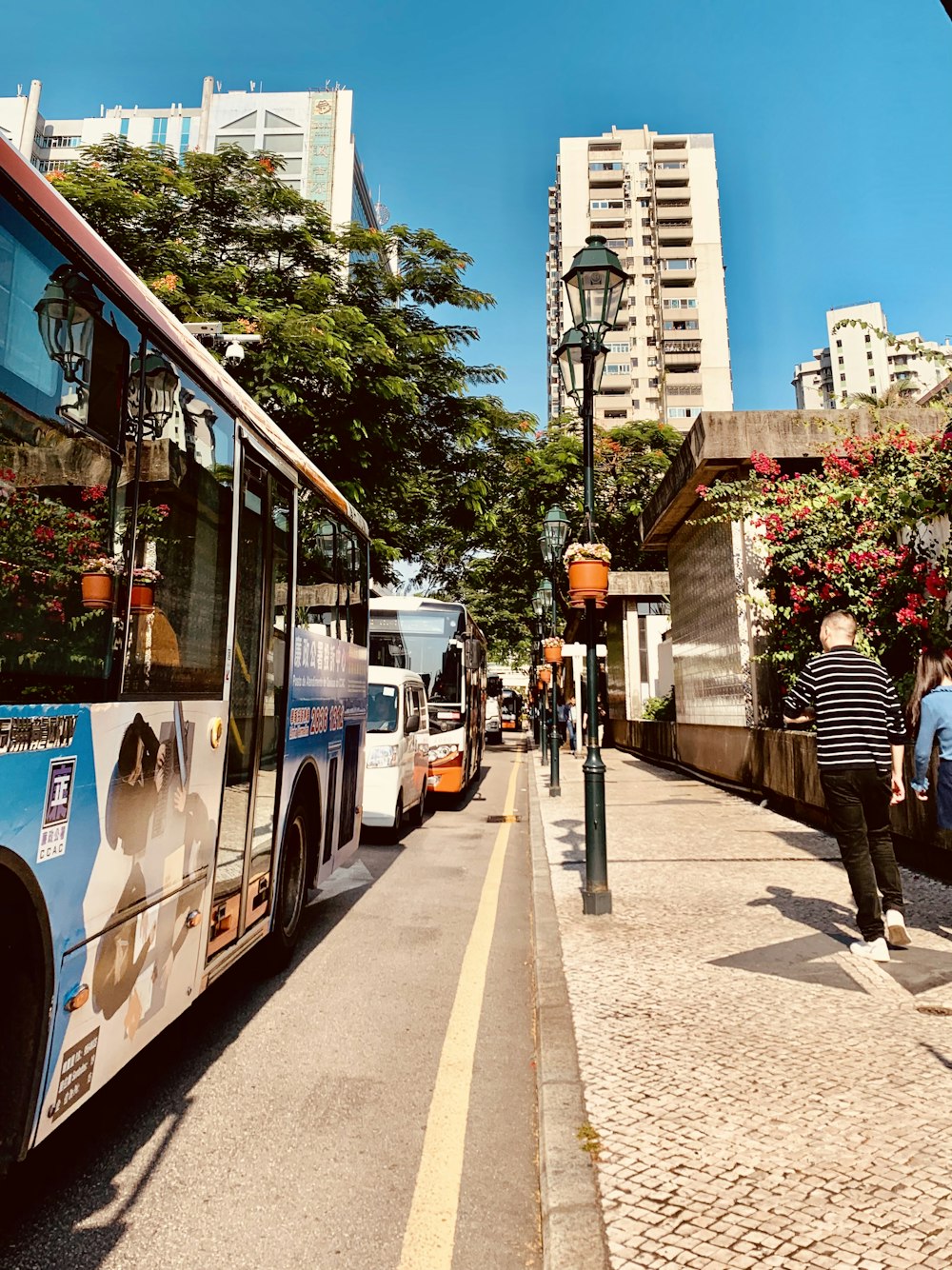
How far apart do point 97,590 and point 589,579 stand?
4.77 m

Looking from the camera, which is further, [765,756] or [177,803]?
[765,756]

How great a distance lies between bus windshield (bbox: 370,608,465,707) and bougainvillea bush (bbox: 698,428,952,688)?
16.7ft

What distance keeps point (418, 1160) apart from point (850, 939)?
3.47 meters

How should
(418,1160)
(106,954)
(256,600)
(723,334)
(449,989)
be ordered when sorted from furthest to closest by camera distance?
(723,334) → (449,989) → (256,600) → (418,1160) → (106,954)

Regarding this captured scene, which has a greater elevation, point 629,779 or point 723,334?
point 723,334

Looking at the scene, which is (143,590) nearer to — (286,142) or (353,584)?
(353,584)

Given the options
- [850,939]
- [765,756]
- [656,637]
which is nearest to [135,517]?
[850,939]

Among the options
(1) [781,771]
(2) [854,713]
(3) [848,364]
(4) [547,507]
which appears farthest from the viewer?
(3) [848,364]

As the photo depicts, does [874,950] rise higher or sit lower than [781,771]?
lower

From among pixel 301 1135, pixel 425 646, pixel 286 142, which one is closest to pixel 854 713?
pixel 301 1135

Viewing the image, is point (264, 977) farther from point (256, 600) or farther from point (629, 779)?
point (629, 779)

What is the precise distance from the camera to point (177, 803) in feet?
11.0

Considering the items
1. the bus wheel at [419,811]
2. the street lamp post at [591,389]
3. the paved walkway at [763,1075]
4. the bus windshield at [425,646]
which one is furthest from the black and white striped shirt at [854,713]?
the bus windshield at [425,646]

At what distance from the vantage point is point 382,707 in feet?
33.5
